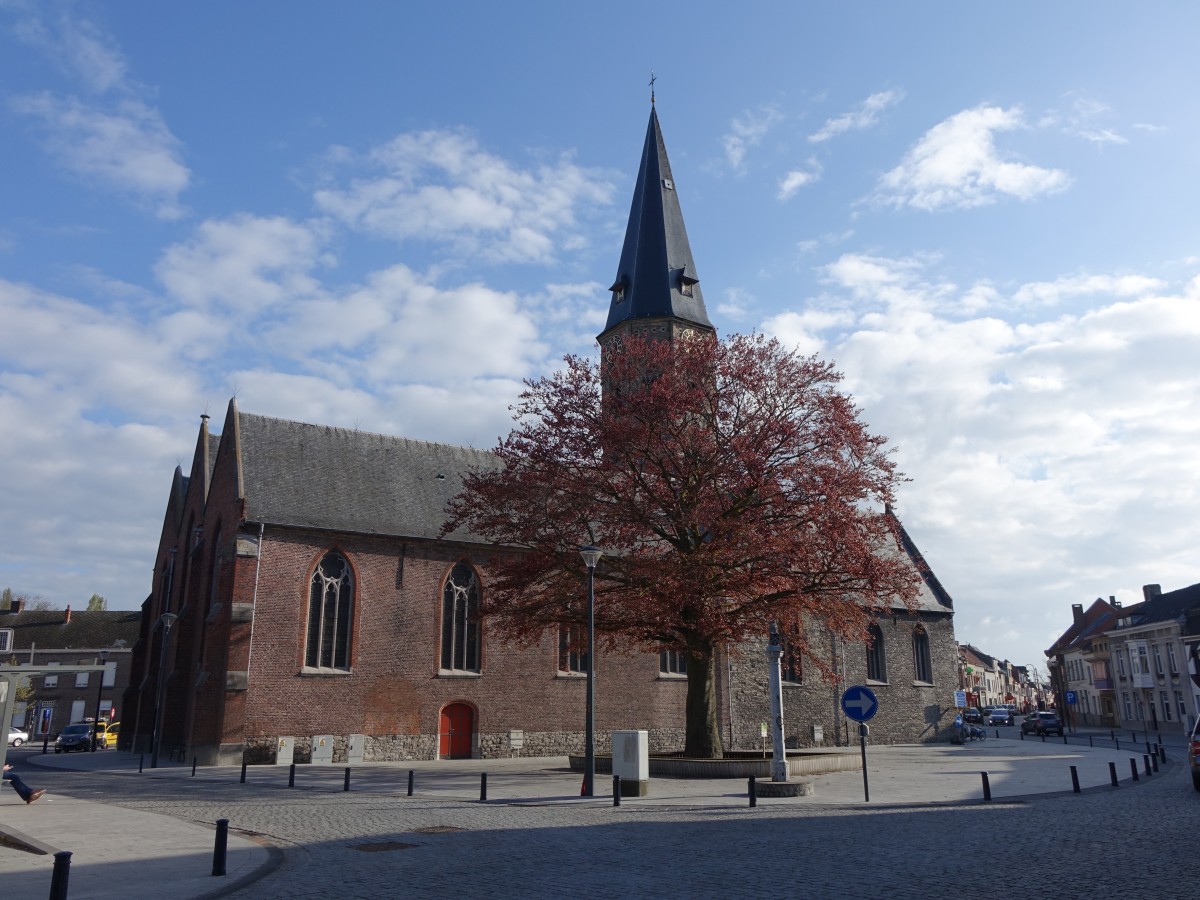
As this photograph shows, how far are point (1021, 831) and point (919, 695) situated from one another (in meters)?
32.8

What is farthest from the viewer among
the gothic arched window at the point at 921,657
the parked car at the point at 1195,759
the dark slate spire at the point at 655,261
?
the gothic arched window at the point at 921,657

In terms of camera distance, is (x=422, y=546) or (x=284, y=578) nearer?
(x=284, y=578)

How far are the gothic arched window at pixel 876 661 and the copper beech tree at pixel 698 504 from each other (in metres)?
18.4

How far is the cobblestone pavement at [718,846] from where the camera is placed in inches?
350

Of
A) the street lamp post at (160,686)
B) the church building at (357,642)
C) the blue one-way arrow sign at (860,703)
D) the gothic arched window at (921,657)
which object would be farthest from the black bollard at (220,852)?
the gothic arched window at (921,657)

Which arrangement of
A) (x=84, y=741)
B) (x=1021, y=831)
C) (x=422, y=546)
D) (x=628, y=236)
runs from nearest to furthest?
(x=1021, y=831)
(x=422, y=546)
(x=84, y=741)
(x=628, y=236)

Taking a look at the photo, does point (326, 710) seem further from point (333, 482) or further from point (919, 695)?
point (919, 695)

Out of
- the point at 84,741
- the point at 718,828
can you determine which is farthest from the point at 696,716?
the point at 84,741

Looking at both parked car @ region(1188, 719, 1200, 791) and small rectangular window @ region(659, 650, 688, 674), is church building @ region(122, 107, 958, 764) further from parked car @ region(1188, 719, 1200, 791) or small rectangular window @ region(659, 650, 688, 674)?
parked car @ region(1188, 719, 1200, 791)

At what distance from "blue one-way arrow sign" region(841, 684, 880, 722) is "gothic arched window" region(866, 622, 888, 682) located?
27035 mm

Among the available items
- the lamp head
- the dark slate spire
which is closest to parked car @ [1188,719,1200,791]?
the lamp head

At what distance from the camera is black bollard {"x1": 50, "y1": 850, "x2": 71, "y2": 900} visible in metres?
7.27

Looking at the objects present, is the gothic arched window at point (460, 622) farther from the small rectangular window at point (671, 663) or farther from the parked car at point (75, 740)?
the parked car at point (75, 740)

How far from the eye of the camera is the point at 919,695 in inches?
1703
